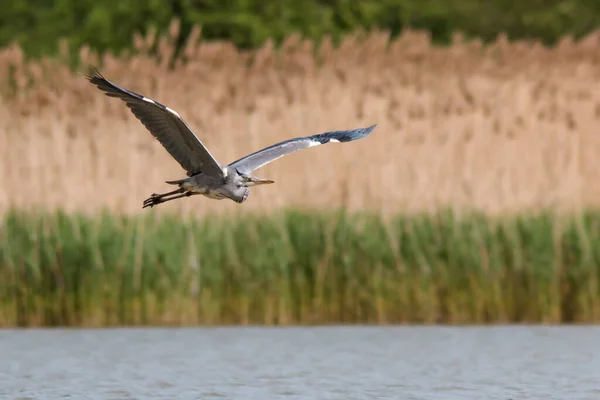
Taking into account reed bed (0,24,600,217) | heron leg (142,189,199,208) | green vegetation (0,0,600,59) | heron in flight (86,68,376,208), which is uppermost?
green vegetation (0,0,600,59)

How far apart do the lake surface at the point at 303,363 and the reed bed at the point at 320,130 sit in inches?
37.5

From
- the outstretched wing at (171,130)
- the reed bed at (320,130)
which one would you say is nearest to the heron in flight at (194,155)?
the outstretched wing at (171,130)

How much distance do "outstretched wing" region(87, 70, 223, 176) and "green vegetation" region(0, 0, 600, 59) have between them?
27.4 feet

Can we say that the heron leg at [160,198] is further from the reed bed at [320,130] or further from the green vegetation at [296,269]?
the reed bed at [320,130]

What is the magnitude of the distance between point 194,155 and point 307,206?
2171 millimetres

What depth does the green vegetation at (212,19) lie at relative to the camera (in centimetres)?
1675

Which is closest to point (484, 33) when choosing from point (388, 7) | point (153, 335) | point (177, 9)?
point (388, 7)

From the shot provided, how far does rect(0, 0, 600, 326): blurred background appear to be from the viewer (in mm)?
9742

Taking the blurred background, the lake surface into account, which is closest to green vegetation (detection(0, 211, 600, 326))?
the blurred background

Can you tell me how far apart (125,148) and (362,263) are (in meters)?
1.86

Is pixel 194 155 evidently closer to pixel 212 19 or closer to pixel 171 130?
pixel 171 130

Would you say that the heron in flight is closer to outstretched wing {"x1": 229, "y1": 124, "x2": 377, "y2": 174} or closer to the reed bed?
outstretched wing {"x1": 229, "y1": 124, "x2": 377, "y2": 174}

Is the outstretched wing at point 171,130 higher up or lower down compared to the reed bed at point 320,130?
lower down

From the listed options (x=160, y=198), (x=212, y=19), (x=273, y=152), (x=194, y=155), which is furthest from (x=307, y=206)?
(x=212, y=19)
